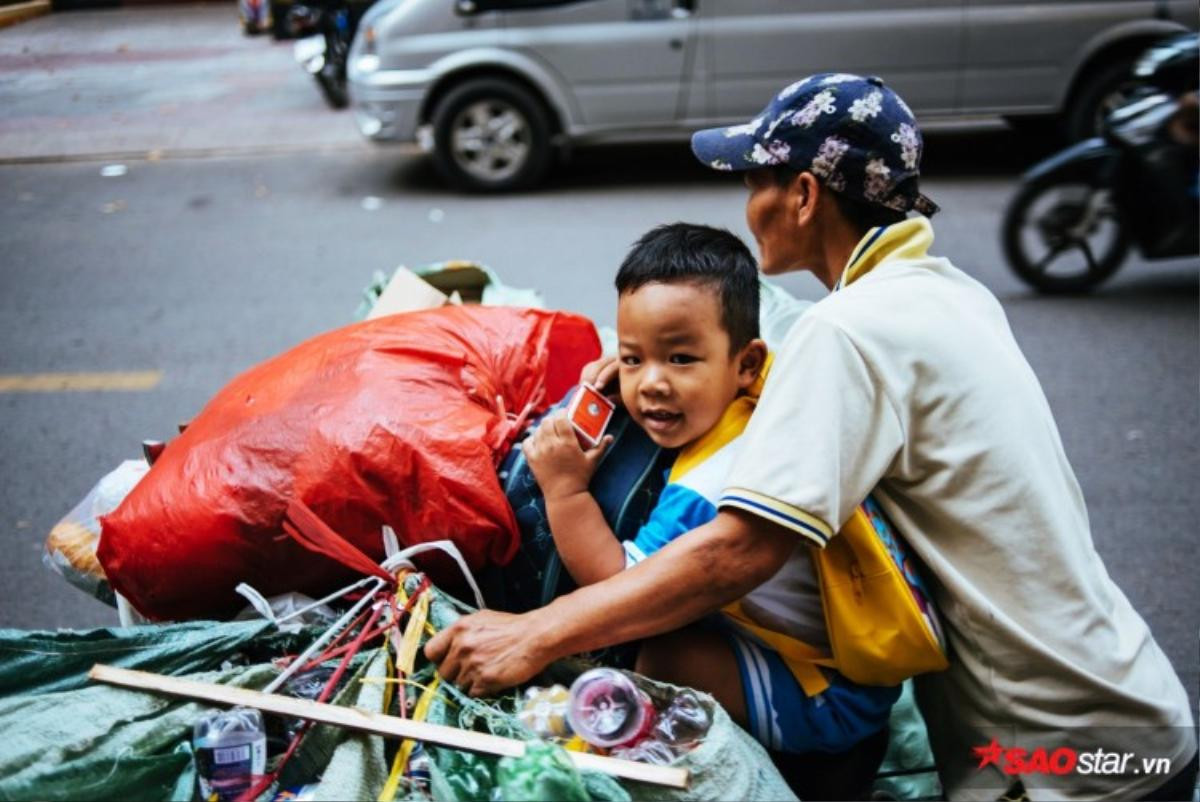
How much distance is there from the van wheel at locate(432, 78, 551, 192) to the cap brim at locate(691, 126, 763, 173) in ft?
16.8

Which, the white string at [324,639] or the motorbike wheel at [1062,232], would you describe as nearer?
the white string at [324,639]

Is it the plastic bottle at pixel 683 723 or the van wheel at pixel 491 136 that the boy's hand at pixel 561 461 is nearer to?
the plastic bottle at pixel 683 723

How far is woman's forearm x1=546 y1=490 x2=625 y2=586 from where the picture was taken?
76.3 inches

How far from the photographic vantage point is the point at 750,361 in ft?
6.82

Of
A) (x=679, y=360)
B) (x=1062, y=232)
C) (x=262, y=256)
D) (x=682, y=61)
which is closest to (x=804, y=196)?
(x=679, y=360)

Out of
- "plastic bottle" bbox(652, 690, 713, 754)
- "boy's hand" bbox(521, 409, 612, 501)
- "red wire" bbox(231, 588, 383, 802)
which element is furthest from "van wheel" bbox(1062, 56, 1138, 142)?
"red wire" bbox(231, 588, 383, 802)

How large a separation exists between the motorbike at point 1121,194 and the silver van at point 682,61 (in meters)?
1.47

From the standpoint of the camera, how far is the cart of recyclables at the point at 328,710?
1705 millimetres

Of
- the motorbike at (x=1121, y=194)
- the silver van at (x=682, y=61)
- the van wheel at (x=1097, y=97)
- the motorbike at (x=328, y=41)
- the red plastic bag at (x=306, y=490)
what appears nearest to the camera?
the red plastic bag at (x=306, y=490)

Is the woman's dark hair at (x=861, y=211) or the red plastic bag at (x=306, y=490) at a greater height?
the woman's dark hair at (x=861, y=211)

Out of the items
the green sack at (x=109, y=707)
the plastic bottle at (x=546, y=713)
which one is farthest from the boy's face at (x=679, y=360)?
the green sack at (x=109, y=707)

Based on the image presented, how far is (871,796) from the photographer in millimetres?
2193

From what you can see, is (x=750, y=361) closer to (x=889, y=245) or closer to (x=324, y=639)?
(x=889, y=245)

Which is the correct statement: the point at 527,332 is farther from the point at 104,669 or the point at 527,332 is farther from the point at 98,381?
the point at 98,381
